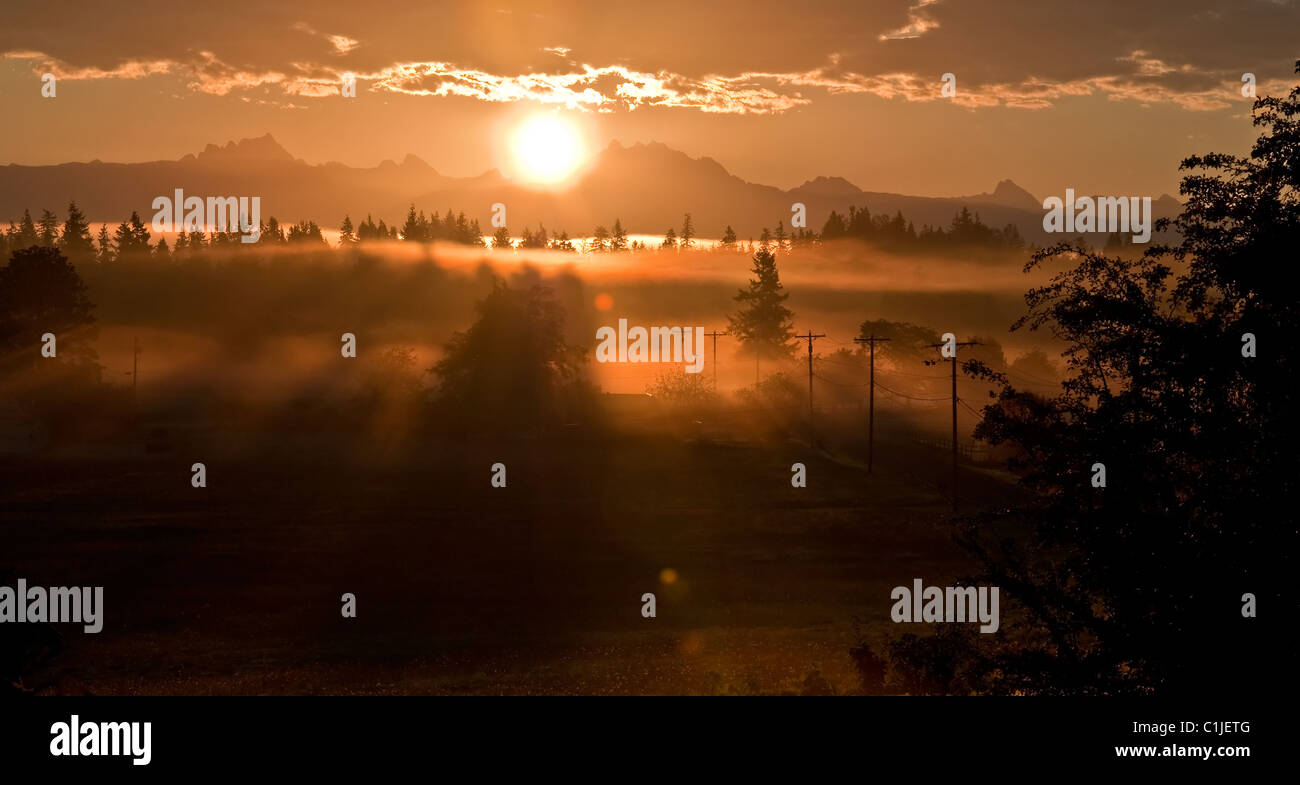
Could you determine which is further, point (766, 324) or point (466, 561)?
point (766, 324)

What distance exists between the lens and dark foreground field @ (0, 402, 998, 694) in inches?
1566

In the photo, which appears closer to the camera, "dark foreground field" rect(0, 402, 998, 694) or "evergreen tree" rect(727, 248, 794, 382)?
"dark foreground field" rect(0, 402, 998, 694)

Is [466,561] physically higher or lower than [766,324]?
lower

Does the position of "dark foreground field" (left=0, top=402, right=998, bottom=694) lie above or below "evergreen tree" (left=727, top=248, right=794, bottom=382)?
below

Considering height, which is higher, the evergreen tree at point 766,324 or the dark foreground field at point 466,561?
the evergreen tree at point 766,324

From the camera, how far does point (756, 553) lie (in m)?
65.1

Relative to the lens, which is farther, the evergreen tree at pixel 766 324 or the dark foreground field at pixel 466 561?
the evergreen tree at pixel 766 324

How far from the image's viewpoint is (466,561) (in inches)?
2470

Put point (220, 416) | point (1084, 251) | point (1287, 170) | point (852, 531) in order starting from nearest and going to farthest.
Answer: point (1287, 170), point (1084, 251), point (852, 531), point (220, 416)

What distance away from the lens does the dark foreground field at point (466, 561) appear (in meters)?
39.8
